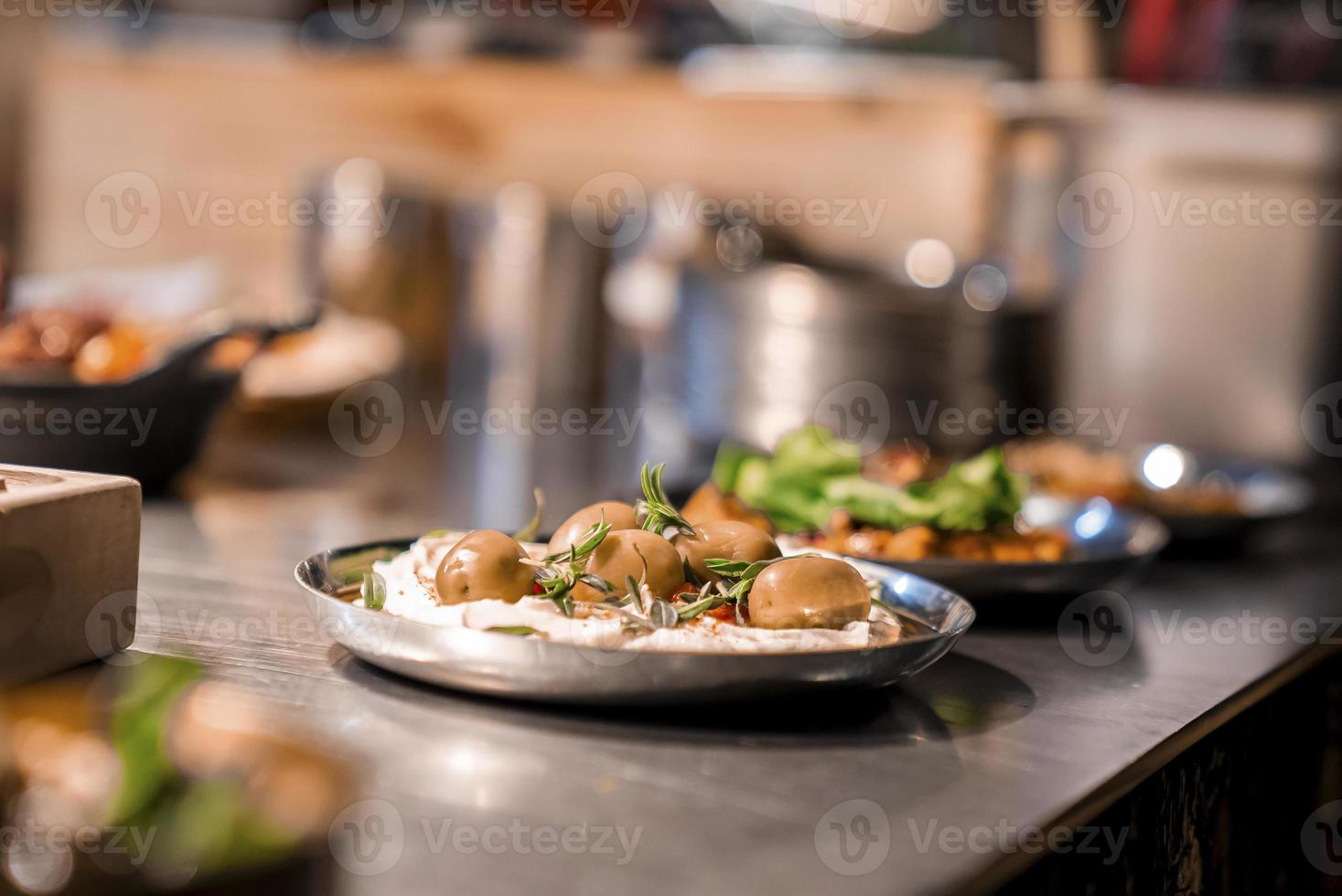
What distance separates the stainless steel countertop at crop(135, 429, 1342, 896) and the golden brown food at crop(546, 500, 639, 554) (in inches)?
4.1

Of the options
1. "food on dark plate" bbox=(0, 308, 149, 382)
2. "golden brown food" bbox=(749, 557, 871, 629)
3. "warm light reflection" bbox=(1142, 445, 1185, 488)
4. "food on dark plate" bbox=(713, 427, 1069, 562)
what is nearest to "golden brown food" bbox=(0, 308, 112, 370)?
"food on dark plate" bbox=(0, 308, 149, 382)

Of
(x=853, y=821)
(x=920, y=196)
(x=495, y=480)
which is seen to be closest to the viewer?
(x=853, y=821)

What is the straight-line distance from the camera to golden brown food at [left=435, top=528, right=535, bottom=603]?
75 cm

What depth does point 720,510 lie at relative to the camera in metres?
1.13

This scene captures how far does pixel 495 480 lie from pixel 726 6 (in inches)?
59.8

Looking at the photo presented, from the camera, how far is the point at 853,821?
2.09 feet

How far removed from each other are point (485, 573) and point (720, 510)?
0.41 meters

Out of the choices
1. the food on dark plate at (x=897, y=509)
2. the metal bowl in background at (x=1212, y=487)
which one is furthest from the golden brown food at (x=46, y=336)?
the metal bowl in background at (x=1212, y=487)

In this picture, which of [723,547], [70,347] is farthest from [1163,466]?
[70,347]

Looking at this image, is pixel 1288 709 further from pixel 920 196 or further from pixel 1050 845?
pixel 920 196

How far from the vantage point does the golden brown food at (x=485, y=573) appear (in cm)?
75

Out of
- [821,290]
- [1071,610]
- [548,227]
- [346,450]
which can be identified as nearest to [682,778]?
[1071,610]

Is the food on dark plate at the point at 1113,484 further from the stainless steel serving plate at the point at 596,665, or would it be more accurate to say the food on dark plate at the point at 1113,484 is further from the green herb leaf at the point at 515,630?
the green herb leaf at the point at 515,630

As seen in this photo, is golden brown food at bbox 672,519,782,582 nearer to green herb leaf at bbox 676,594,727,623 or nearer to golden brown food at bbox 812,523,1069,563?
green herb leaf at bbox 676,594,727,623
